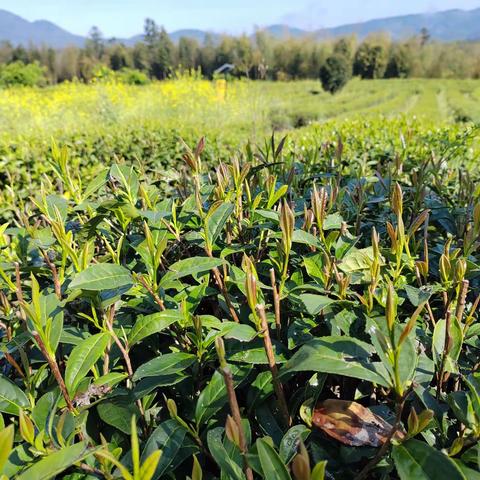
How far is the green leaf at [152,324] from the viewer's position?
0.80m

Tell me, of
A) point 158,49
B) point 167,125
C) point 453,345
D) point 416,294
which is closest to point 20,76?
point 158,49

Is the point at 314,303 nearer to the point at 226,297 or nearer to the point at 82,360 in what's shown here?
the point at 226,297

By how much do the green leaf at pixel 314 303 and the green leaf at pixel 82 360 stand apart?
37 centimetres

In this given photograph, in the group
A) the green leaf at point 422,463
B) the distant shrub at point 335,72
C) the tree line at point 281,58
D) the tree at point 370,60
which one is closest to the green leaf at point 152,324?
the green leaf at point 422,463

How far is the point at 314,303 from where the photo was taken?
0.79m

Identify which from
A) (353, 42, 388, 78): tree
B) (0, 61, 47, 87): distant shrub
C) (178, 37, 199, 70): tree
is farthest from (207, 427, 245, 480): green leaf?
(178, 37, 199, 70): tree

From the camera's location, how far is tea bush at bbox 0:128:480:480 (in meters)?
0.63

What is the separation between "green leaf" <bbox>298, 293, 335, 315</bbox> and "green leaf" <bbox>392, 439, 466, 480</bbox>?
0.82 feet

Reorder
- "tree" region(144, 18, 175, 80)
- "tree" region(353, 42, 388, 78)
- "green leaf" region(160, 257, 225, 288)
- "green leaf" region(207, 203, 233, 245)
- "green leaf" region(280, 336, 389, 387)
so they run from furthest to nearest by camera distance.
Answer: "tree" region(144, 18, 175, 80), "tree" region(353, 42, 388, 78), "green leaf" region(207, 203, 233, 245), "green leaf" region(160, 257, 225, 288), "green leaf" region(280, 336, 389, 387)

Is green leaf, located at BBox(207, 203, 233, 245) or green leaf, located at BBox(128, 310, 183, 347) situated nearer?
green leaf, located at BBox(128, 310, 183, 347)

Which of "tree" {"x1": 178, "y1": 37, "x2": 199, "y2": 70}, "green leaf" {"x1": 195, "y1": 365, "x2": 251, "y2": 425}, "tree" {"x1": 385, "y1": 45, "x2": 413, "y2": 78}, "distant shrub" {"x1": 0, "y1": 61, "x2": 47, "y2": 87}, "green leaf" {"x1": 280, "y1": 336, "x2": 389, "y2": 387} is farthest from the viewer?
"tree" {"x1": 178, "y1": 37, "x2": 199, "y2": 70}

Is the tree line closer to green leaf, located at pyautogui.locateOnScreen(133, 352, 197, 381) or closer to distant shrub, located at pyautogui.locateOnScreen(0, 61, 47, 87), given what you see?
distant shrub, located at pyautogui.locateOnScreen(0, 61, 47, 87)

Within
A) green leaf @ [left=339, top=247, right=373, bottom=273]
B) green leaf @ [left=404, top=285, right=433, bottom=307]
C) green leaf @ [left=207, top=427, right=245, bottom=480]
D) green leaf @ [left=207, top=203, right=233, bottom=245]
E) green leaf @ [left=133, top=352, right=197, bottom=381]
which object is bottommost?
green leaf @ [left=207, top=427, right=245, bottom=480]

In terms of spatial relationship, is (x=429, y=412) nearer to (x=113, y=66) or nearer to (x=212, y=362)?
(x=212, y=362)
